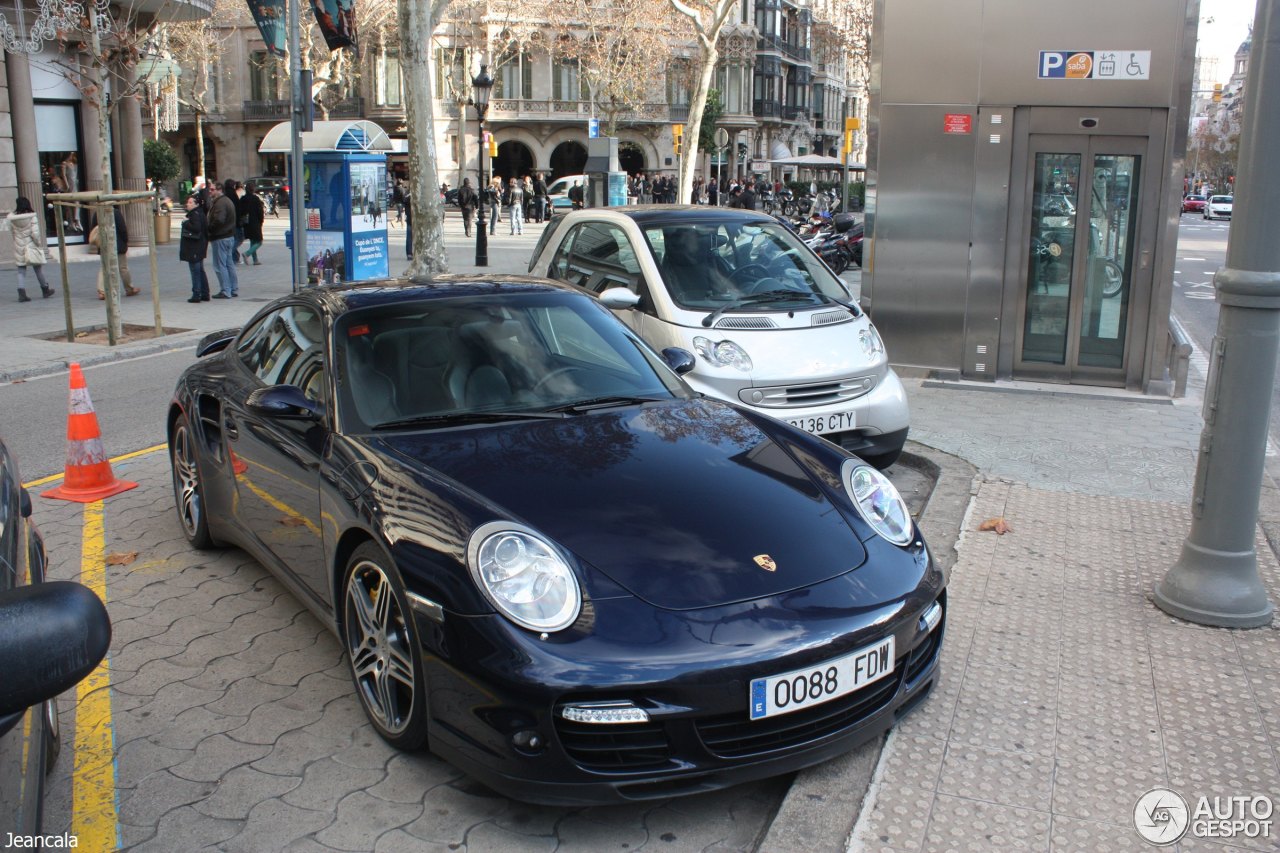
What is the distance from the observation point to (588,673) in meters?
3.09

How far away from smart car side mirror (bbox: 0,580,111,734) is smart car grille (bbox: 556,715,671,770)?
1.61 meters

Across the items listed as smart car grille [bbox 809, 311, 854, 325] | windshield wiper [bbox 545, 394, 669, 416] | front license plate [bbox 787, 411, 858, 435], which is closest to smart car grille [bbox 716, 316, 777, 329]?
smart car grille [bbox 809, 311, 854, 325]

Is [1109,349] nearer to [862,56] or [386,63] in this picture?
[862,56]

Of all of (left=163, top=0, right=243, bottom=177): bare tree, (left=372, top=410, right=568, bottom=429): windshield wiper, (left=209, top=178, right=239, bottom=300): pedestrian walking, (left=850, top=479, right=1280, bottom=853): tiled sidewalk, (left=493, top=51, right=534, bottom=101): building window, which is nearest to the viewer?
(left=850, top=479, right=1280, bottom=853): tiled sidewalk

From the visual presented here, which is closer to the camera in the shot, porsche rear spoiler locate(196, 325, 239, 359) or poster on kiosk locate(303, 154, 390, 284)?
porsche rear spoiler locate(196, 325, 239, 359)

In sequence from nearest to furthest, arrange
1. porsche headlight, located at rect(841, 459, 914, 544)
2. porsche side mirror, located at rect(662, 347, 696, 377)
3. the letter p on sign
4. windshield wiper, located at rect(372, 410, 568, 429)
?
porsche headlight, located at rect(841, 459, 914, 544)
windshield wiper, located at rect(372, 410, 568, 429)
porsche side mirror, located at rect(662, 347, 696, 377)
the letter p on sign

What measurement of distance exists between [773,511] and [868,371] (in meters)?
3.61

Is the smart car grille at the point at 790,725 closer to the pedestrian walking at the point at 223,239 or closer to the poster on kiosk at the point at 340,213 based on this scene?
the poster on kiosk at the point at 340,213

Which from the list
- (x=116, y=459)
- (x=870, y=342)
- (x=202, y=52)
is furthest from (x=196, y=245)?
(x=202, y=52)

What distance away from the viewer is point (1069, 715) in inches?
155

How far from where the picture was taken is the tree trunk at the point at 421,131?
698 inches

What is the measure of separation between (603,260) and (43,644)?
6789 mm

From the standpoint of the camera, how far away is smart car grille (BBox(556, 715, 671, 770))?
3127 millimetres

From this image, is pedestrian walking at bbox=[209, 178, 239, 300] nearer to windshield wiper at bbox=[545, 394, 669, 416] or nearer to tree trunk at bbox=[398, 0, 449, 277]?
tree trunk at bbox=[398, 0, 449, 277]
